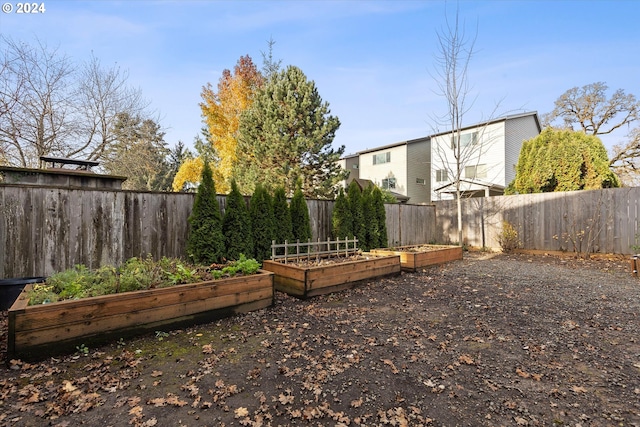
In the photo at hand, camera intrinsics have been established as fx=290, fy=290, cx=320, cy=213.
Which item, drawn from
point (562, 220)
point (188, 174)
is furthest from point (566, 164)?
point (188, 174)

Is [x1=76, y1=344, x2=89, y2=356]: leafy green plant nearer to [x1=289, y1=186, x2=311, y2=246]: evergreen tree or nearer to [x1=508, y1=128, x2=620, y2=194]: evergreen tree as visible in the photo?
[x1=289, y1=186, x2=311, y2=246]: evergreen tree

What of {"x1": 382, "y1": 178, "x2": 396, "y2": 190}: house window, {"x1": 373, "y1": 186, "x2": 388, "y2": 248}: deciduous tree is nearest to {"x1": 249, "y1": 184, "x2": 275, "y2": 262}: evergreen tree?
{"x1": 373, "y1": 186, "x2": 388, "y2": 248}: deciduous tree

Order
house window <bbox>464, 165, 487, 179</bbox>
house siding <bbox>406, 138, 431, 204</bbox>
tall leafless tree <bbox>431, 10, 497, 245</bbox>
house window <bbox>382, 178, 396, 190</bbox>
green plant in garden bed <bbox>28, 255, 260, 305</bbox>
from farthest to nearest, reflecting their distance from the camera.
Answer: house window <bbox>382, 178, 396, 190</bbox>, house siding <bbox>406, 138, 431, 204</bbox>, house window <bbox>464, 165, 487, 179</bbox>, tall leafless tree <bbox>431, 10, 497, 245</bbox>, green plant in garden bed <bbox>28, 255, 260, 305</bbox>

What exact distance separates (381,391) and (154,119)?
1562 cm

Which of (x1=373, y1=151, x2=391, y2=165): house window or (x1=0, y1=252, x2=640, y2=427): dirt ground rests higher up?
(x1=373, y1=151, x2=391, y2=165): house window

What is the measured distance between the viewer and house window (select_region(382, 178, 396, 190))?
71.2ft

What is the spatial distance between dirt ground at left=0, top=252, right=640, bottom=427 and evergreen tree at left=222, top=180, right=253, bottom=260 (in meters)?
1.97

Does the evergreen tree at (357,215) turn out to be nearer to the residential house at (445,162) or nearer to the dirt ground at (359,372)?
the dirt ground at (359,372)

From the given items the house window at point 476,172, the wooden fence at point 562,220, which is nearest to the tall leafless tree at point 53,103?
the wooden fence at point 562,220

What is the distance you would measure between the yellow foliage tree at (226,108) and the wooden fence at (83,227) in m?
11.9

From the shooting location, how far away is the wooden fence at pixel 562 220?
763 cm

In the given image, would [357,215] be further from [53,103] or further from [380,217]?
[53,103]

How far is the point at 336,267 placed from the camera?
16.6 feet

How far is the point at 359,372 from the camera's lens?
2406 mm
